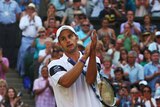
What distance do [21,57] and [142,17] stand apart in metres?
3.65

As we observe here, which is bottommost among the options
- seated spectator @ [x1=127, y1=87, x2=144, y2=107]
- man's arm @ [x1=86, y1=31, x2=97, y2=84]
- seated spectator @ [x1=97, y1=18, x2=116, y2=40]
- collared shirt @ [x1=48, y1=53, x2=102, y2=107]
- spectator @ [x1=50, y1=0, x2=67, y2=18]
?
seated spectator @ [x1=127, y1=87, x2=144, y2=107]

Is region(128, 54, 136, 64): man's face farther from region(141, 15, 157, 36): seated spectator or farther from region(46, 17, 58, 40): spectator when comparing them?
region(141, 15, 157, 36): seated spectator

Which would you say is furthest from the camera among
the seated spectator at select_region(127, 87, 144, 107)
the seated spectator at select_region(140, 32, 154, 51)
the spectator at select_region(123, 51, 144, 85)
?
the seated spectator at select_region(140, 32, 154, 51)

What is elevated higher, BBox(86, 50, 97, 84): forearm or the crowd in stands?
BBox(86, 50, 97, 84): forearm

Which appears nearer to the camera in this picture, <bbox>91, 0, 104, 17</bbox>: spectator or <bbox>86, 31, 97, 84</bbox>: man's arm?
<bbox>86, 31, 97, 84</bbox>: man's arm

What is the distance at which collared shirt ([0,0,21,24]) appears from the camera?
15.4m

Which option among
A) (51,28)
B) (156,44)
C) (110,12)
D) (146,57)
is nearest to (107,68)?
(146,57)

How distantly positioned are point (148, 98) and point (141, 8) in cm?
524

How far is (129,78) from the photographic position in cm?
1309

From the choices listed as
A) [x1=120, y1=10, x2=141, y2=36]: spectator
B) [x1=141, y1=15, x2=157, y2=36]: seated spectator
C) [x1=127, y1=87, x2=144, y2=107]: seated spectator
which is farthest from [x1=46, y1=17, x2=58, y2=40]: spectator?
[x1=127, y1=87, x2=144, y2=107]: seated spectator

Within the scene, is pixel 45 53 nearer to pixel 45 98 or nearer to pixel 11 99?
pixel 45 98

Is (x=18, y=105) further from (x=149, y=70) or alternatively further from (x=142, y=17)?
(x=142, y=17)

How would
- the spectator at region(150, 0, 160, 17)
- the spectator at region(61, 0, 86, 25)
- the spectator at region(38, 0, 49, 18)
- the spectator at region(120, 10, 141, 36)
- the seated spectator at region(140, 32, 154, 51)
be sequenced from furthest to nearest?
the spectator at region(38, 0, 49, 18)
the spectator at region(150, 0, 160, 17)
the spectator at region(61, 0, 86, 25)
the spectator at region(120, 10, 141, 36)
the seated spectator at region(140, 32, 154, 51)

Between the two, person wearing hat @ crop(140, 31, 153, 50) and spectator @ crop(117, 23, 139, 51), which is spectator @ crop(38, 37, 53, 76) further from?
person wearing hat @ crop(140, 31, 153, 50)
